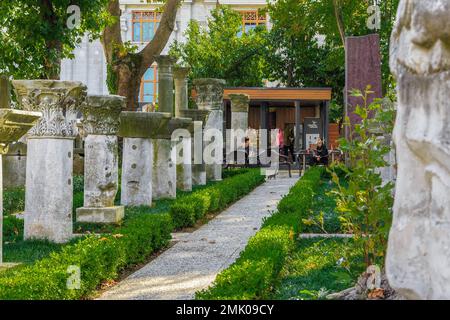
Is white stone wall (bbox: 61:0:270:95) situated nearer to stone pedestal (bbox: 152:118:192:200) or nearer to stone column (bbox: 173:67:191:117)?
stone column (bbox: 173:67:191:117)

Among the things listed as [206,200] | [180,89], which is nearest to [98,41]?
[180,89]

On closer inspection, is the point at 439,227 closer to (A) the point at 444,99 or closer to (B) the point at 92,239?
(A) the point at 444,99

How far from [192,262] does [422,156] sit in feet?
16.8

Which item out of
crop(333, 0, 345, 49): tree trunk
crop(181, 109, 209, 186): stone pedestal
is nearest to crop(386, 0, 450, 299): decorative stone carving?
crop(181, 109, 209, 186): stone pedestal

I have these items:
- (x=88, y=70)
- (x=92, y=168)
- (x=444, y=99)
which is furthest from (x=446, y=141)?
(x=88, y=70)

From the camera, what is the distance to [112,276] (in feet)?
24.2

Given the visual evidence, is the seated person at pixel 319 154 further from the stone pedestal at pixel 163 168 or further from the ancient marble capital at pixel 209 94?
the stone pedestal at pixel 163 168

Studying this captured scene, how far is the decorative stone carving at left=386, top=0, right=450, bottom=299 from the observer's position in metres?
3.29

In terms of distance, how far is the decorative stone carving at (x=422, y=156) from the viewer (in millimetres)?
3289

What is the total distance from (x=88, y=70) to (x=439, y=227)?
43487 millimetres

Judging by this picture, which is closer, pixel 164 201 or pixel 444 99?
pixel 444 99

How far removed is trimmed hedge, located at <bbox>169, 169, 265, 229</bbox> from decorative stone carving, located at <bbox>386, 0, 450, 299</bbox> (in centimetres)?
794

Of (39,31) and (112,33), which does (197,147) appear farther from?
(39,31)

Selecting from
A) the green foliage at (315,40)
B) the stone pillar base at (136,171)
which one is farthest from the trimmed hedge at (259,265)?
the green foliage at (315,40)
